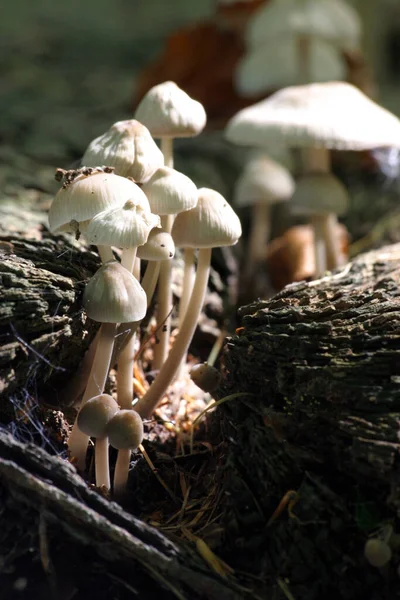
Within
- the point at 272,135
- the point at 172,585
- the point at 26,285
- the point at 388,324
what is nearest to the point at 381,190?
the point at 272,135

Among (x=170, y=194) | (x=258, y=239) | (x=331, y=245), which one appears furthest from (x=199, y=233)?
(x=258, y=239)

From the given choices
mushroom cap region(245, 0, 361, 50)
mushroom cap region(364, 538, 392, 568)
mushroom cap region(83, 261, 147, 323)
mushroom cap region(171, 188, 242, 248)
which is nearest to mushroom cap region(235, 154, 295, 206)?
mushroom cap region(245, 0, 361, 50)

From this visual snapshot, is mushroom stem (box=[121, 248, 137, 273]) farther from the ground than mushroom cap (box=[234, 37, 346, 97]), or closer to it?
closer to it

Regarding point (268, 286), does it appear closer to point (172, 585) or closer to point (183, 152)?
point (183, 152)

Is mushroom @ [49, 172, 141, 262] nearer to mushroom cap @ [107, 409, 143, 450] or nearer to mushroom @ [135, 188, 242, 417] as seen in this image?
mushroom @ [135, 188, 242, 417]

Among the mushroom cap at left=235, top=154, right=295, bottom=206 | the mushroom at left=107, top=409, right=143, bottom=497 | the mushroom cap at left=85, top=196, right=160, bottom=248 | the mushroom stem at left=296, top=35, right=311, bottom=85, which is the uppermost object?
the mushroom stem at left=296, top=35, right=311, bottom=85

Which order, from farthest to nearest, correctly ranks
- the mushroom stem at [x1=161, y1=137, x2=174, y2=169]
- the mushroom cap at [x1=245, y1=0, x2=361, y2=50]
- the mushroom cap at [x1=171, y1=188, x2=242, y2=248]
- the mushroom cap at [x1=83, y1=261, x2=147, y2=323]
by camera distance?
the mushroom cap at [x1=245, y1=0, x2=361, y2=50]
the mushroom stem at [x1=161, y1=137, x2=174, y2=169]
the mushroom cap at [x1=171, y1=188, x2=242, y2=248]
the mushroom cap at [x1=83, y1=261, x2=147, y2=323]

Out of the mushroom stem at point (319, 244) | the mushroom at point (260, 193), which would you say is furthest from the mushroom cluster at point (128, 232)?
the mushroom at point (260, 193)
